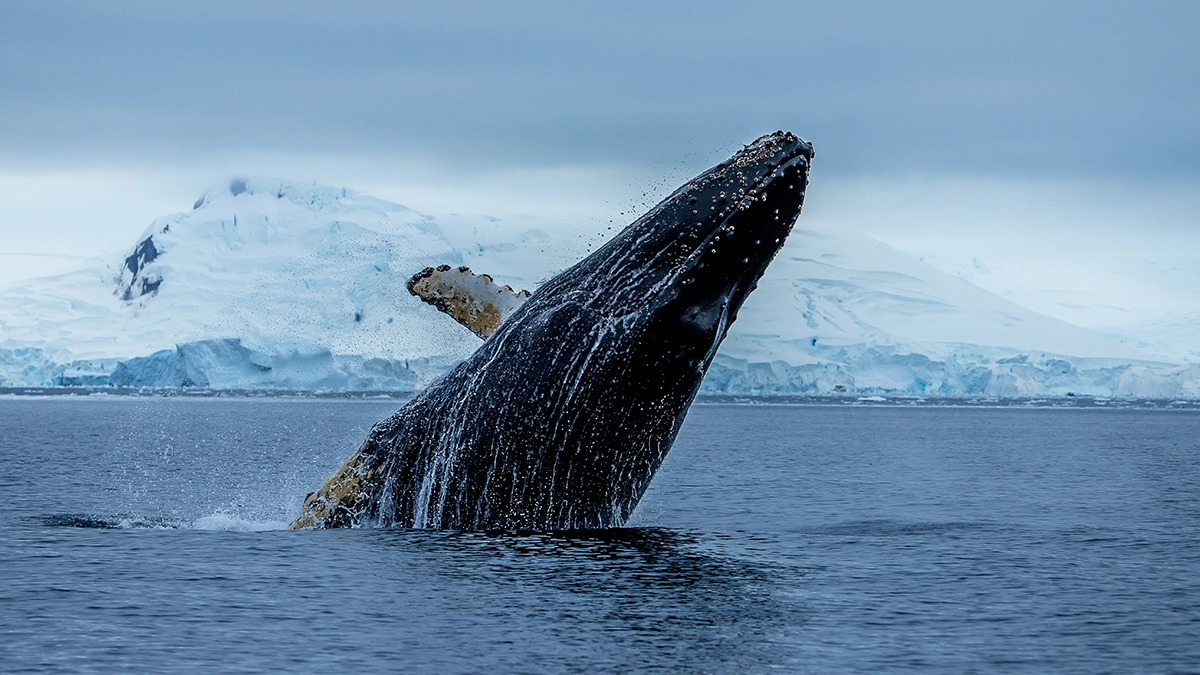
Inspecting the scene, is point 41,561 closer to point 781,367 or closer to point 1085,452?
point 1085,452

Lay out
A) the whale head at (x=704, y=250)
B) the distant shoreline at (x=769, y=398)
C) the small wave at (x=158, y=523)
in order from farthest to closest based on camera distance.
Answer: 1. the distant shoreline at (x=769, y=398)
2. the small wave at (x=158, y=523)
3. the whale head at (x=704, y=250)

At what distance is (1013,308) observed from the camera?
13512 cm

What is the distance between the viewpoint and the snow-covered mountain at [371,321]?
83062 millimetres

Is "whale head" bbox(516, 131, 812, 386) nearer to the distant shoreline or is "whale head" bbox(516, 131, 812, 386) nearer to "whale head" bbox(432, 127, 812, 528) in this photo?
"whale head" bbox(432, 127, 812, 528)

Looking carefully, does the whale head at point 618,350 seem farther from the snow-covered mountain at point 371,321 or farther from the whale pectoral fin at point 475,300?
the snow-covered mountain at point 371,321

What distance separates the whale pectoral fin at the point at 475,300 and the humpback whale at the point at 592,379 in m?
0.48

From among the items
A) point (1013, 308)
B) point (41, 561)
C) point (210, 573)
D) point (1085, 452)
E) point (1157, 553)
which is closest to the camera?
point (210, 573)

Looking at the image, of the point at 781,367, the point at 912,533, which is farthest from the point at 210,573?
the point at 781,367

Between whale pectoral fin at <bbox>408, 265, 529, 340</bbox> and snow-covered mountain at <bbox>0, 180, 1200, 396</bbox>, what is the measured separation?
2323 inches

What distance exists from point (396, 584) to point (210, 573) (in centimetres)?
181

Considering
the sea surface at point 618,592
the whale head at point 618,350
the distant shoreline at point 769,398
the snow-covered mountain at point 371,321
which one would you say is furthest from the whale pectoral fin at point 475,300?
the distant shoreline at point 769,398

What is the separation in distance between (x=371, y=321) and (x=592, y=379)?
76050mm

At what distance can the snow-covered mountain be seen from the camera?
83.1 meters

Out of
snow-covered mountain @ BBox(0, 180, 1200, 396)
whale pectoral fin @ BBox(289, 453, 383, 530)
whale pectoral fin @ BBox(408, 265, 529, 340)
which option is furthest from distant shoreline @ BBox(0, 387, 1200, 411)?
whale pectoral fin @ BBox(408, 265, 529, 340)
